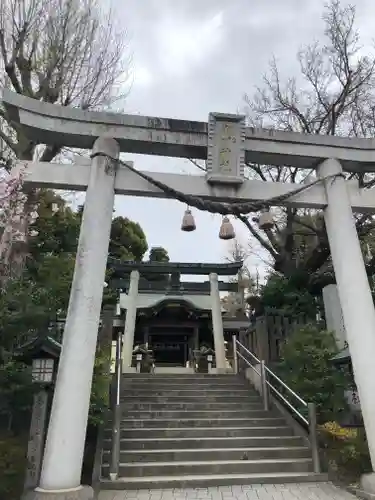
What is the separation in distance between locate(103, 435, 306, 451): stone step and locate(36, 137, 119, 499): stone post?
2140 millimetres

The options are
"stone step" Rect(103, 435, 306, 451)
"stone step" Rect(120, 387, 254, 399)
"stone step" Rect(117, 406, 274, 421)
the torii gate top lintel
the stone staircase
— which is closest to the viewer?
the stone staircase

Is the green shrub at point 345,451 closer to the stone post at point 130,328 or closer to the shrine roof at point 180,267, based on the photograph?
the stone post at point 130,328

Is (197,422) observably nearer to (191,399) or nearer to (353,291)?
(191,399)

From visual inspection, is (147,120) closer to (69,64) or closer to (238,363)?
(69,64)

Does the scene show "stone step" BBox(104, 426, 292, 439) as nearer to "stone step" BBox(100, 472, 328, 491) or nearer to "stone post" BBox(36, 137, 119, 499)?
"stone step" BBox(100, 472, 328, 491)

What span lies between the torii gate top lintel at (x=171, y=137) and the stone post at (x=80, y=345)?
362mm

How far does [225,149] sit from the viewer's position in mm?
6812

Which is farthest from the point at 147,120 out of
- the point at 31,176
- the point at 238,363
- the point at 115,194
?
the point at 238,363

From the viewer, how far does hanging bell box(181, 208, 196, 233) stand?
275 inches

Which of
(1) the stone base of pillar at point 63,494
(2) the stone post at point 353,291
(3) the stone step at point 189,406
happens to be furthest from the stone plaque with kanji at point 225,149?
(3) the stone step at point 189,406

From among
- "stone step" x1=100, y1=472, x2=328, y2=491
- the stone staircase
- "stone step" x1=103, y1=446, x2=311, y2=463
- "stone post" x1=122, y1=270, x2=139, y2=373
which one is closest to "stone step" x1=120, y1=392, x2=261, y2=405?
the stone staircase

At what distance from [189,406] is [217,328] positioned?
7459mm

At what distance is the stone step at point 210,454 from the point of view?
21.4 ft

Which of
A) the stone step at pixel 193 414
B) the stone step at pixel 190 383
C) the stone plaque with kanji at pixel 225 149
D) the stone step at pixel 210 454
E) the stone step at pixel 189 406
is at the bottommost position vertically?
the stone step at pixel 210 454
